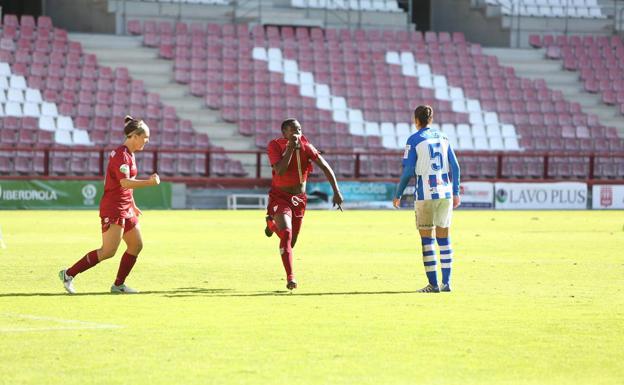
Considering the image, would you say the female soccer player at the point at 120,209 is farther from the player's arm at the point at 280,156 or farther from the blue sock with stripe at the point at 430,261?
the blue sock with stripe at the point at 430,261

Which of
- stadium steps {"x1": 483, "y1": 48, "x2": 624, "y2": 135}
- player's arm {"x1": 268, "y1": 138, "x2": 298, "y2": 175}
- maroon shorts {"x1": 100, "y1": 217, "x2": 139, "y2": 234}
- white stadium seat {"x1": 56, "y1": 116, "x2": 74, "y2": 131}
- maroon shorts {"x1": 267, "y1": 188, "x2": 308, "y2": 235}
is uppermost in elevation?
stadium steps {"x1": 483, "y1": 48, "x2": 624, "y2": 135}

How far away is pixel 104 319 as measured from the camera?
444 inches

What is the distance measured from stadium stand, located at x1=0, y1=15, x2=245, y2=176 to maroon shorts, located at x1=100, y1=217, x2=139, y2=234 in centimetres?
2560

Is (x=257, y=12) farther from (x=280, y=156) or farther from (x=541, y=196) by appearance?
(x=280, y=156)

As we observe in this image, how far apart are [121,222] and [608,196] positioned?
3090cm

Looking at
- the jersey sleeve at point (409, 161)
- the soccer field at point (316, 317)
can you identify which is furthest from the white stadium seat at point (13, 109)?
the jersey sleeve at point (409, 161)

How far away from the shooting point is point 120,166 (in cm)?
1336

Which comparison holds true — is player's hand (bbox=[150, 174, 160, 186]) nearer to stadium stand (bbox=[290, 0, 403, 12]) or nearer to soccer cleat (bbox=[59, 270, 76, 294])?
soccer cleat (bbox=[59, 270, 76, 294])

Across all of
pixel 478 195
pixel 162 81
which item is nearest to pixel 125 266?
pixel 478 195

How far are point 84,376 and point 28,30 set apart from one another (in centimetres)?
3712

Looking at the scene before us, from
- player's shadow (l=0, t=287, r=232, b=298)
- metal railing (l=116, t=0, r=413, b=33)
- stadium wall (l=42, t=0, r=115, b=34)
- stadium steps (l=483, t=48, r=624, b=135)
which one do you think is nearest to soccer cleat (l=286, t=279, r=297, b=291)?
player's shadow (l=0, t=287, r=232, b=298)

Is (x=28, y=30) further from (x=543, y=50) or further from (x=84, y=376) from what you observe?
(x=84, y=376)

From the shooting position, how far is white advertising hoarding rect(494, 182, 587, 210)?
41.6 meters

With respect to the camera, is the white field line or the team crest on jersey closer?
the white field line
